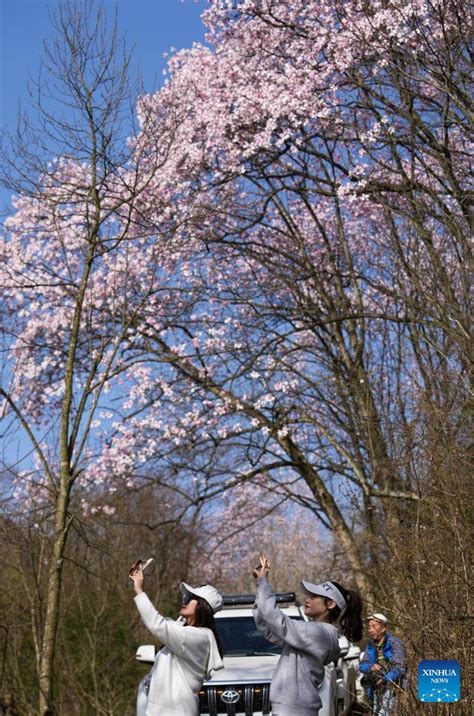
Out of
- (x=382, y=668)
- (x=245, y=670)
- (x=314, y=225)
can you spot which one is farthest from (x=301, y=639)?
(x=314, y=225)

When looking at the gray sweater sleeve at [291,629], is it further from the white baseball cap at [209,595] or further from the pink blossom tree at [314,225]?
the pink blossom tree at [314,225]

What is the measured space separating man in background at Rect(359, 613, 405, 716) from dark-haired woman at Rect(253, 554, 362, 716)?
1489mm

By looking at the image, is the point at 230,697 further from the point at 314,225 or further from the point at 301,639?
the point at 314,225

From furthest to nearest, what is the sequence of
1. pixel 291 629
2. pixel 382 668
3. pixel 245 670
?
pixel 245 670, pixel 382 668, pixel 291 629

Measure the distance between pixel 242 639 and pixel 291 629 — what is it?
229 inches

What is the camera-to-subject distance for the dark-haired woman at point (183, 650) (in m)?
7.23

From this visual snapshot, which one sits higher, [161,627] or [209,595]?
[209,595]

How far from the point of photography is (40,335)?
73.8 ft

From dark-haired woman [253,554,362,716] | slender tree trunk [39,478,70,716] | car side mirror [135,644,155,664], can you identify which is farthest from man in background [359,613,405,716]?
slender tree trunk [39,478,70,716]

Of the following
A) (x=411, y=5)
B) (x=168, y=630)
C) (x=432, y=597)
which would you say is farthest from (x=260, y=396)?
(x=168, y=630)

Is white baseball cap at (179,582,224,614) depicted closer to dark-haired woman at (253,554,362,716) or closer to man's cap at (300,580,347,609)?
dark-haired woman at (253,554,362,716)

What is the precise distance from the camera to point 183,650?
7305 millimetres

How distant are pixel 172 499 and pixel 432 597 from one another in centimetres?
2790

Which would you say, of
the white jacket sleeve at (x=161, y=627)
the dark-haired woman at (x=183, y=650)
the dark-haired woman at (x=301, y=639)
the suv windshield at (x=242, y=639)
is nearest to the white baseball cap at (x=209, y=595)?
the dark-haired woman at (x=183, y=650)
